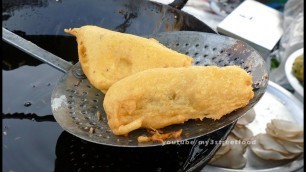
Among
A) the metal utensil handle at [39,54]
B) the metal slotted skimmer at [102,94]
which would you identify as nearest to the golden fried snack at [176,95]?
the metal slotted skimmer at [102,94]

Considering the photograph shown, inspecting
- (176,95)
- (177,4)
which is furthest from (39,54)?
(177,4)

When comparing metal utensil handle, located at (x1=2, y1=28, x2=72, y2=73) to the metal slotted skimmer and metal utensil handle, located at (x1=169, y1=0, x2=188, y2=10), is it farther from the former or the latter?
metal utensil handle, located at (x1=169, y1=0, x2=188, y2=10)

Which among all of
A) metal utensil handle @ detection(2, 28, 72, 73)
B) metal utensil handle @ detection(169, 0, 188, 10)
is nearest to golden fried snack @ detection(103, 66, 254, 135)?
metal utensil handle @ detection(2, 28, 72, 73)

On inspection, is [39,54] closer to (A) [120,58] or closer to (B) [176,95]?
(A) [120,58]

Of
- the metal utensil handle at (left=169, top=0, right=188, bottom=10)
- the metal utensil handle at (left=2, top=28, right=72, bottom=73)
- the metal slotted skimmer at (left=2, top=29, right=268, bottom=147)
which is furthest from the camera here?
the metal utensil handle at (left=169, top=0, right=188, bottom=10)

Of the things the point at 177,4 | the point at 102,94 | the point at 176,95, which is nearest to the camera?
the point at 176,95

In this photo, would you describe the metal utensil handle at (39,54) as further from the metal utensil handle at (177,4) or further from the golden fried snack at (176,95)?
the metal utensil handle at (177,4)

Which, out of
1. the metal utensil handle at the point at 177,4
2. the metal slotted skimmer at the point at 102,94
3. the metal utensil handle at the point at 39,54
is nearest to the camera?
the metal slotted skimmer at the point at 102,94
